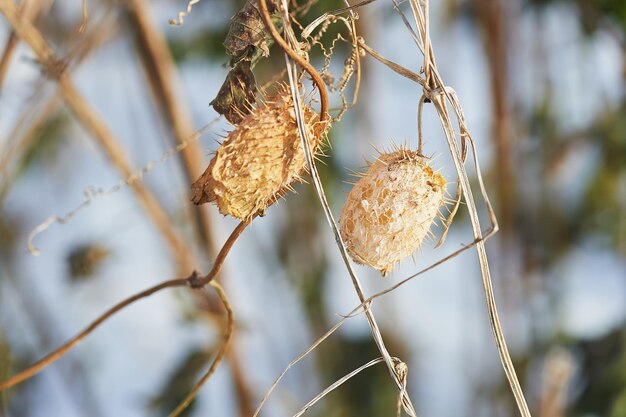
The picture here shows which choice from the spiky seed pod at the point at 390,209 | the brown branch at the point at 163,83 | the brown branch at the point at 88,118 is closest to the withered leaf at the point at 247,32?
the spiky seed pod at the point at 390,209

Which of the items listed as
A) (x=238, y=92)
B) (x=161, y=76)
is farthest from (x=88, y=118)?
(x=238, y=92)

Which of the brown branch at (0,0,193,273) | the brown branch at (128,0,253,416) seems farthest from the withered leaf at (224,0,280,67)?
the brown branch at (128,0,253,416)

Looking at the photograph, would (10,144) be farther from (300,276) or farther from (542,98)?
(542,98)

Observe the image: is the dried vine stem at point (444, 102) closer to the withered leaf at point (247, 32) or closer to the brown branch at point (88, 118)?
the withered leaf at point (247, 32)

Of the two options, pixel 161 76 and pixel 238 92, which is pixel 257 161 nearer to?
pixel 238 92

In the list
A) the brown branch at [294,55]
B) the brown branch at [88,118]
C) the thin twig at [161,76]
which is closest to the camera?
the brown branch at [294,55]

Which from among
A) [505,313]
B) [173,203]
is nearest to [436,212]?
[173,203]
